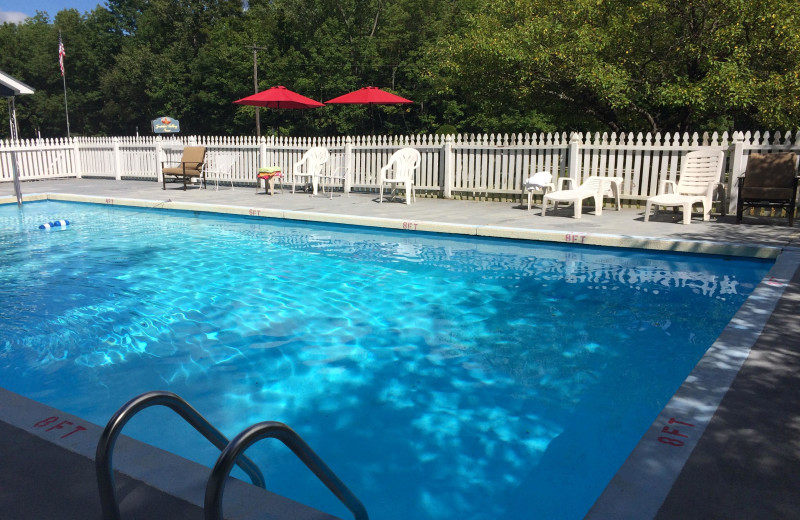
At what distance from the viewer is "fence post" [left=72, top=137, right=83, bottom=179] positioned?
18603mm

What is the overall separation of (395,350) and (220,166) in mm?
11821

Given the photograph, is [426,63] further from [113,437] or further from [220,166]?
[113,437]

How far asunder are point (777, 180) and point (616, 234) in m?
2.92

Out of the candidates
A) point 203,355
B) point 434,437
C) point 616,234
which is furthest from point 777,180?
point 203,355

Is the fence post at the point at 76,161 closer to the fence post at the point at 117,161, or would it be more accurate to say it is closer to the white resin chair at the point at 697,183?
the fence post at the point at 117,161

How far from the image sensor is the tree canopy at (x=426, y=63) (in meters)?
12.0

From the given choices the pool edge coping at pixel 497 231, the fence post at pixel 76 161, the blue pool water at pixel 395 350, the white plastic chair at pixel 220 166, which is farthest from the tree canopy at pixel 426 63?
the fence post at pixel 76 161

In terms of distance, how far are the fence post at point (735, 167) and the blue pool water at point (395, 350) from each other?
3.14 m

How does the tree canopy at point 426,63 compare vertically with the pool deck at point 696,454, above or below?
above

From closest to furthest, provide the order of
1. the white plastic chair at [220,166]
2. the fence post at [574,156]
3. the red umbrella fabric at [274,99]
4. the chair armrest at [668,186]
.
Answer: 1. the chair armrest at [668,186]
2. the fence post at [574,156]
3. the white plastic chair at [220,166]
4. the red umbrella fabric at [274,99]

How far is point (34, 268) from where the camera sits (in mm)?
7418

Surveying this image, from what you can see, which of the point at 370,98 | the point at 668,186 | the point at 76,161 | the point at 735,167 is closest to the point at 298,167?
the point at 370,98

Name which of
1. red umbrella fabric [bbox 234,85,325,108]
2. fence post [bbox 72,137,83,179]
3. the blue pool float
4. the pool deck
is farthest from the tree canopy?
fence post [bbox 72,137,83,179]

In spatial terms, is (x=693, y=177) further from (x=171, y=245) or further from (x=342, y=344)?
(x=171, y=245)
